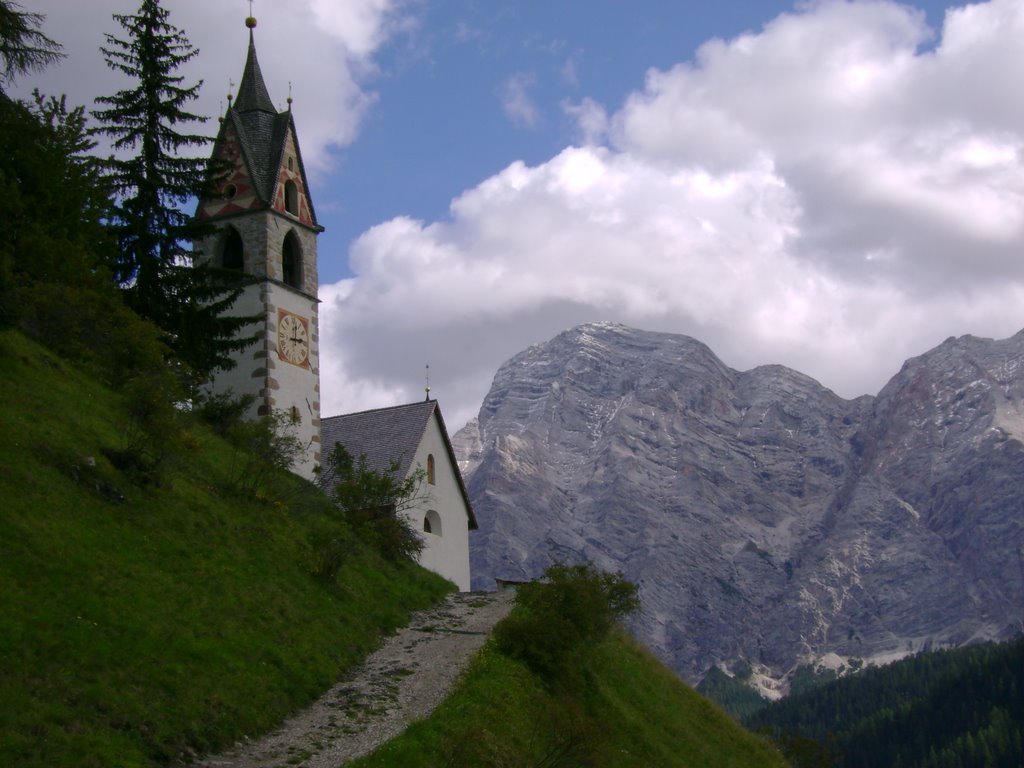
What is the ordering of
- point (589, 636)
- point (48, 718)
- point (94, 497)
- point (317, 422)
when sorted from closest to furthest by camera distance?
point (48, 718) < point (94, 497) < point (589, 636) < point (317, 422)

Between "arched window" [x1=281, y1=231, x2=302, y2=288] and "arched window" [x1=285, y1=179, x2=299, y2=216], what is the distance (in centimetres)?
117

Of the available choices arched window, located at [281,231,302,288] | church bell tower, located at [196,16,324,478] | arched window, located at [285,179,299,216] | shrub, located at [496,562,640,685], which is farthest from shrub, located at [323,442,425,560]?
arched window, located at [285,179,299,216]

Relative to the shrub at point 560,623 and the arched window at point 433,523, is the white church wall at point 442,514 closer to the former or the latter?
the arched window at point 433,523

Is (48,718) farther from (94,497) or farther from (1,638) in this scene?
(94,497)

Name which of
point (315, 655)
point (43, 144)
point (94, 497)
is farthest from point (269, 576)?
point (43, 144)

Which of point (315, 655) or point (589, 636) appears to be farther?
point (589, 636)

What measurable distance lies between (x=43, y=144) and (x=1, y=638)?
2159cm

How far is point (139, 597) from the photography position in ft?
90.0

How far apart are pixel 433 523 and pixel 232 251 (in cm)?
1355

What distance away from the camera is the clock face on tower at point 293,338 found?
5266 cm

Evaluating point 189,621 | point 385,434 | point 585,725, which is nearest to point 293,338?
point 385,434

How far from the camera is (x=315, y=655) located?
31250 mm

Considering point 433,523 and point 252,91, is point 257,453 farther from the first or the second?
point 252,91

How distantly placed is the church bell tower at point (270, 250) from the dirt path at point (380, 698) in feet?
46.8
